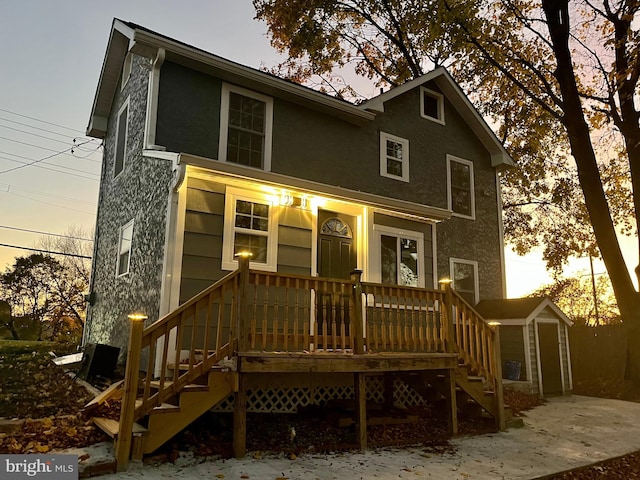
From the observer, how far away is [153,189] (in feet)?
25.9

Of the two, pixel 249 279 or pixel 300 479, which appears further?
pixel 249 279

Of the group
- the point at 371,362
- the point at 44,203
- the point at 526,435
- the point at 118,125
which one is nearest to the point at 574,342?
the point at 526,435

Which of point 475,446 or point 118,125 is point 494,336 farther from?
point 118,125

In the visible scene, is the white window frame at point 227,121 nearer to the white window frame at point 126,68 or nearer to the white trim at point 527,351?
the white window frame at point 126,68

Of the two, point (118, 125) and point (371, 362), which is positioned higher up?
point (118, 125)

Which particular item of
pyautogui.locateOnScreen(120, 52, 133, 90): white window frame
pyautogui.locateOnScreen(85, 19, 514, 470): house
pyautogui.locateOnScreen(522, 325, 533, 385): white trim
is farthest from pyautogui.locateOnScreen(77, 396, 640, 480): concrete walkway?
pyautogui.locateOnScreen(120, 52, 133, 90): white window frame

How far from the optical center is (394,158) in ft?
36.7

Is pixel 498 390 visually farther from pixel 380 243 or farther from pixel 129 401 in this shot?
pixel 129 401

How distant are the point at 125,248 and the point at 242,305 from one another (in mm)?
4575

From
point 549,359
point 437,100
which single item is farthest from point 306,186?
point 549,359

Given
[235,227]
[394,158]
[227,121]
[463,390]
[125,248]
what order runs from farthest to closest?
[394,158]
[125,248]
[227,121]
[235,227]
[463,390]

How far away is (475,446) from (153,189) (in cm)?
621

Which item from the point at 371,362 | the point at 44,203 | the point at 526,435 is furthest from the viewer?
the point at 44,203

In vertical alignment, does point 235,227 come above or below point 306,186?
below
